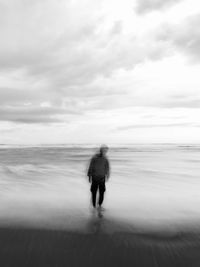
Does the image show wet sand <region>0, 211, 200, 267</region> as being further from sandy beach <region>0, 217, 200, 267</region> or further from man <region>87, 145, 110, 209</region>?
man <region>87, 145, 110, 209</region>

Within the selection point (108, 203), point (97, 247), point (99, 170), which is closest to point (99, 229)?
point (97, 247)

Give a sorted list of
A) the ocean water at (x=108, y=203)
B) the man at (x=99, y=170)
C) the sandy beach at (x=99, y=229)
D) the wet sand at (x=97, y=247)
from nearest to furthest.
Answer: the wet sand at (x=97, y=247) → the sandy beach at (x=99, y=229) → the ocean water at (x=108, y=203) → the man at (x=99, y=170)

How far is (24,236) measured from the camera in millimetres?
A: 5984

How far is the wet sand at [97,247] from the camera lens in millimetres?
4891

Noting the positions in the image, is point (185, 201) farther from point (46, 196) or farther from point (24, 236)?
point (24, 236)

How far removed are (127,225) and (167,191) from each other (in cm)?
519

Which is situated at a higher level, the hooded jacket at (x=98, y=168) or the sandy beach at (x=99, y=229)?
the hooded jacket at (x=98, y=168)

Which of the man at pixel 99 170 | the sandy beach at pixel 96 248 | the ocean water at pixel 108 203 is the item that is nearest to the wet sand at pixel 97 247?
the sandy beach at pixel 96 248

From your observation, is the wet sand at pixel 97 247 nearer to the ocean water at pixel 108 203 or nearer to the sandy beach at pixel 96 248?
A: the sandy beach at pixel 96 248

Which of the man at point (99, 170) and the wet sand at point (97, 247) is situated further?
the man at point (99, 170)

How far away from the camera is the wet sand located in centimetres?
489


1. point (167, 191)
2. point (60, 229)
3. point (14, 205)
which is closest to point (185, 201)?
point (167, 191)

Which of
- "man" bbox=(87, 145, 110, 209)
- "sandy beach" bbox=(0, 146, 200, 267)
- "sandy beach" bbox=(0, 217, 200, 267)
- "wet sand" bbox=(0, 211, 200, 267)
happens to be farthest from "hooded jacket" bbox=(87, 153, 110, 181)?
"sandy beach" bbox=(0, 217, 200, 267)

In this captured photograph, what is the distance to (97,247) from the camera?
5.46 metres
